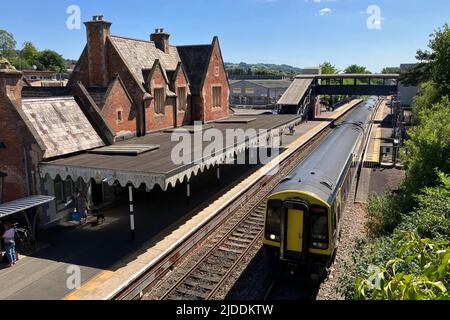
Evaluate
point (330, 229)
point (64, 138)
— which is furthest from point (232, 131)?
point (330, 229)

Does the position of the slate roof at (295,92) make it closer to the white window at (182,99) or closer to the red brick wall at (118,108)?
the white window at (182,99)

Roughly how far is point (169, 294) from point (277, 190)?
4.75 m

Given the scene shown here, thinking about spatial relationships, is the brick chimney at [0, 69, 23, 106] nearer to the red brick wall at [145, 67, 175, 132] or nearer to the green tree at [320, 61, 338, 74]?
the red brick wall at [145, 67, 175, 132]

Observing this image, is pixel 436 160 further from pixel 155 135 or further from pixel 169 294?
pixel 155 135

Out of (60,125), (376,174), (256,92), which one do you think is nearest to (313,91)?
(256,92)

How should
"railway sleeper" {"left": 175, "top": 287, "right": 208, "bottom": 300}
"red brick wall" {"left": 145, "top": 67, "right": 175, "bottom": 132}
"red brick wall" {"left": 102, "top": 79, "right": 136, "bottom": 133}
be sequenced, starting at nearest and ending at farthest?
"railway sleeper" {"left": 175, "top": 287, "right": 208, "bottom": 300}, "red brick wall" {"left": 102, "top": 79, "right": 136, "bottom": 133}, "red brick wall" {"left": 145, "top": 67, "right": 175, "bottom": 132}

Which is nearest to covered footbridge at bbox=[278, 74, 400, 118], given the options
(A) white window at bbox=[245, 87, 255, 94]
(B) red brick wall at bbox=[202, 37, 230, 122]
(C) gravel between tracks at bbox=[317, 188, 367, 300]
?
(B) red brick wall at bbox=[202, 37, 230, 122]

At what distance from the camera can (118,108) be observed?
72.9ft

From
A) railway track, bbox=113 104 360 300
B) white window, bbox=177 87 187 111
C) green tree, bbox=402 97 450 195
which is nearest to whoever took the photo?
railway track, bbox=113 104 360 300

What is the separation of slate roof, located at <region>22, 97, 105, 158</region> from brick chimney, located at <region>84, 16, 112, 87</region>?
18.8 ft

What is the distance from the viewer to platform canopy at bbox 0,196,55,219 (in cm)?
1327

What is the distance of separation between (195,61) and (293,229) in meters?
23.9

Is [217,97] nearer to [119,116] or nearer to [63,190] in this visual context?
[119,116]

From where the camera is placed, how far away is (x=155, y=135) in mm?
24594
